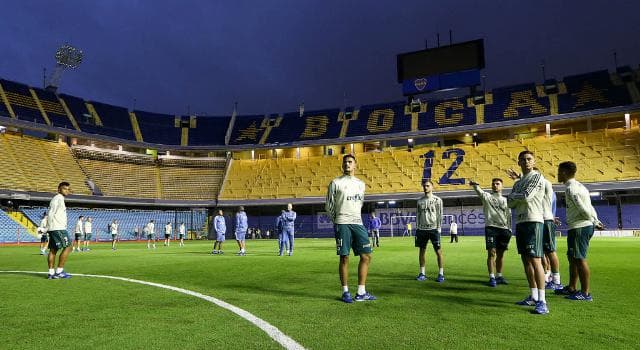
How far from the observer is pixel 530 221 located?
6.14m

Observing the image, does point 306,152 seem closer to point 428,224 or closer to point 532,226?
point 428,224

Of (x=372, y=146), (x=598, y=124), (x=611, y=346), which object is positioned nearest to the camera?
(x=611, y=346)

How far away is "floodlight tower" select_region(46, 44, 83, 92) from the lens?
183 feet

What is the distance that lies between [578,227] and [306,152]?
48.4 metres

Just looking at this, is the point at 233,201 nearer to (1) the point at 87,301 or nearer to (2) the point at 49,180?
(2) the point at 49,180

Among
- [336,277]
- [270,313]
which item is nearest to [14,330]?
[270,313]

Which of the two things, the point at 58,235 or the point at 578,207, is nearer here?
the point at 578,207

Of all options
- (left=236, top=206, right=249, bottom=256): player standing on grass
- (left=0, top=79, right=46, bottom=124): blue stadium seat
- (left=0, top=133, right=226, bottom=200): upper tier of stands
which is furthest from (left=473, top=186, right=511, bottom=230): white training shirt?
(left=0, top=79, right=46, bottom=124): blue stadium seat

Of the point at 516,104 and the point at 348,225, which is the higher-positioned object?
the point at 516,104

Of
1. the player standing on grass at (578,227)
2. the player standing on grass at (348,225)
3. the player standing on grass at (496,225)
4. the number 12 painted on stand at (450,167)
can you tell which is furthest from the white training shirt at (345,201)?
the number 12 painted on stand at (450,167)

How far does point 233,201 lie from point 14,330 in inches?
1743

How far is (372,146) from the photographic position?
53.9 meters

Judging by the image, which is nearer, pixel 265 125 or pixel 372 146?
A: pixel 372 146

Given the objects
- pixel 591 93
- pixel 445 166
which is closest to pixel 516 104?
pixel 591 93
